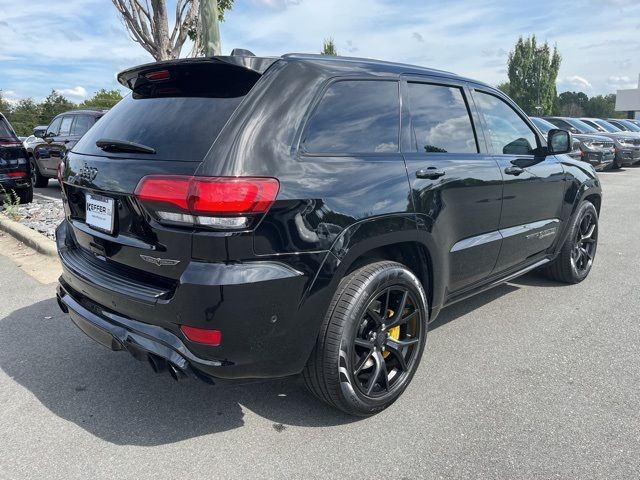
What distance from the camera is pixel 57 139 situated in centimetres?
1069

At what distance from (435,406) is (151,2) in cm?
854

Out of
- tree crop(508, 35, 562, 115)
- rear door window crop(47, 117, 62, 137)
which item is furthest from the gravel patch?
tree crop(508, 35, 562, 115)

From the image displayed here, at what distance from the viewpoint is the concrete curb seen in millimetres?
5848

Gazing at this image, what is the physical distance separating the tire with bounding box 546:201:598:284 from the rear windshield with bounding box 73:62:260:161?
356 cm

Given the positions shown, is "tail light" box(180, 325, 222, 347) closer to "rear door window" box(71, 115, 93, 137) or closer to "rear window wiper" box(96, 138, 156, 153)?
"rear window wiper" box(96, 138, 156, 153)

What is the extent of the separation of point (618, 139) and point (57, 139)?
15.6 meters

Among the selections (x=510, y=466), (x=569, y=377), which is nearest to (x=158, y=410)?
(x=510, y=466)

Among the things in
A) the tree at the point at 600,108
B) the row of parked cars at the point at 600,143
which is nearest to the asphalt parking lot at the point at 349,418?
the row of parked cars at the point at 600,143

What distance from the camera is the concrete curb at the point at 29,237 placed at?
5848 millimetres

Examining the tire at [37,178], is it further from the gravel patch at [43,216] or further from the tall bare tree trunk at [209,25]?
the tall bare tree trunk at [209,25]

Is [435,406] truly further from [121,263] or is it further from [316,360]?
[121,263]

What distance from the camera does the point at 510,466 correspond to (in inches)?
93.4

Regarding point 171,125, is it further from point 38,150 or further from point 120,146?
point 38,150

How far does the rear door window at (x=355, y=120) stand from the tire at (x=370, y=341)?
634 millimetres
